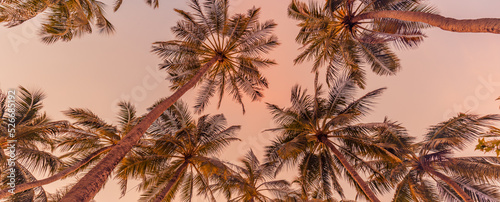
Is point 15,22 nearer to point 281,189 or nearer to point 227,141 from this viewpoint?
point 227,141

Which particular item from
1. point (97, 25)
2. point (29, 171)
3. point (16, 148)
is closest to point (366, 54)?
point (97, 25)

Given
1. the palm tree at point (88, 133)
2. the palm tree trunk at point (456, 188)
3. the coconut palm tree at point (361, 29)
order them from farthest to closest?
1. the palm tree at point (88, 133)
2. the palm tree trunk at point (456, 188)
3. the coconut palm tree at point (361, 29)

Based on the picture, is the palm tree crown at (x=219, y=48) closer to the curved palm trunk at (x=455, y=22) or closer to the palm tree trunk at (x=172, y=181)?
the palm tree trunk at (x=172, y=181)

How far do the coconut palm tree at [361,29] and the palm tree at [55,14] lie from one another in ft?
26.1

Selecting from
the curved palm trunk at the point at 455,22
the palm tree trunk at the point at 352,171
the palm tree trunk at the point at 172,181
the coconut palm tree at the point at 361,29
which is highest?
the coconut palm tree at the point at 361,29

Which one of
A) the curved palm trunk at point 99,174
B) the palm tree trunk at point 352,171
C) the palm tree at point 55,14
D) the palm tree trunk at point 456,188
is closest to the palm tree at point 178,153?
the curved palm trunk at point 99,174

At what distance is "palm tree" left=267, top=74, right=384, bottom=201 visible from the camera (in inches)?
409

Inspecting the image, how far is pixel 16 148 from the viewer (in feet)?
29.6

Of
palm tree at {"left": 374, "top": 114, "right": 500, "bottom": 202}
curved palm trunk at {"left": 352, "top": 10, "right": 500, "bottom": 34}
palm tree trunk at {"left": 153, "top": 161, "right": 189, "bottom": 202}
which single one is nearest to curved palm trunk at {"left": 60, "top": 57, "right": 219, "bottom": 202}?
palm tree trunk at {"left": 153, "top": 161, "right": 189, "bottom": 202}

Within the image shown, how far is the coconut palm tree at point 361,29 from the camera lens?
339 inches

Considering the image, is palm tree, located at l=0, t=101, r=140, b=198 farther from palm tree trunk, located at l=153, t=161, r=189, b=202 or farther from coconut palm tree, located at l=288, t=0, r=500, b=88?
coconut palm tree, located at l=288, t=0, r=500, b=88

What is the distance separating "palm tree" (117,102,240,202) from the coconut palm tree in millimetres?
5783

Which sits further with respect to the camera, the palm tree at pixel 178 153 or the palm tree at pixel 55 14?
the palm tree at pixel 178 153

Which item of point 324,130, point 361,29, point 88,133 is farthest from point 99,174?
point 361,29
